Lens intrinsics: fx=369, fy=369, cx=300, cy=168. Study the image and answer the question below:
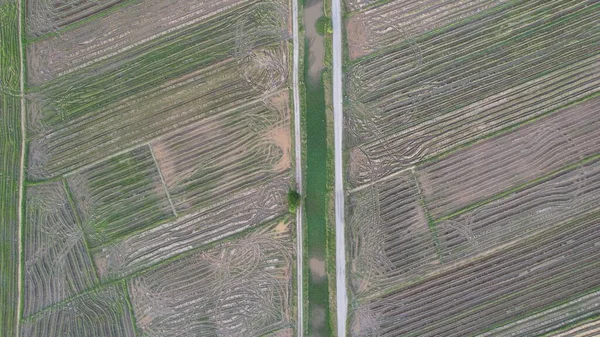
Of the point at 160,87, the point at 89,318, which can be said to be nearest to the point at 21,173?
the point at 89,318

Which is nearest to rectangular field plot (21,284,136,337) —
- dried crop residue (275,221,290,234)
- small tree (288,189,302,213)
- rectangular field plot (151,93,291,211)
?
rectangular field plot (151,93,291,211)

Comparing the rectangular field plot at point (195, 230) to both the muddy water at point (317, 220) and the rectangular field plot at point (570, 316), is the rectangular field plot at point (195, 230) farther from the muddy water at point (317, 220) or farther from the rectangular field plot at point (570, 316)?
the rectangular field plot at point (570, 316)

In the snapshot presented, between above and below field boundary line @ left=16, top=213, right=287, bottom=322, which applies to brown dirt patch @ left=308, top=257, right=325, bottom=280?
below

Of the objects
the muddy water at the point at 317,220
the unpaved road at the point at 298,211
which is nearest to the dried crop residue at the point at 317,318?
the muddy water at the point at 317,220

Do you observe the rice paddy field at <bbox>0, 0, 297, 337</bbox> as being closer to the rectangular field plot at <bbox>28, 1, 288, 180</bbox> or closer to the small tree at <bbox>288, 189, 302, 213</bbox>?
the rectangular field plot at <bbox>28, 1, 288, 180</bbox>

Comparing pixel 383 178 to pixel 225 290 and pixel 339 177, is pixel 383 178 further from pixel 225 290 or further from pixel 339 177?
pixel 225 290

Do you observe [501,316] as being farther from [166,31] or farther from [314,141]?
[166,31]

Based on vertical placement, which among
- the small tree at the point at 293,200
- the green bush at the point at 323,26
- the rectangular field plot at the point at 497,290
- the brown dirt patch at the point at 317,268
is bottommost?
the rectangular field plot at the point at 497,290

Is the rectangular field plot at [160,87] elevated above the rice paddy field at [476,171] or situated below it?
above
